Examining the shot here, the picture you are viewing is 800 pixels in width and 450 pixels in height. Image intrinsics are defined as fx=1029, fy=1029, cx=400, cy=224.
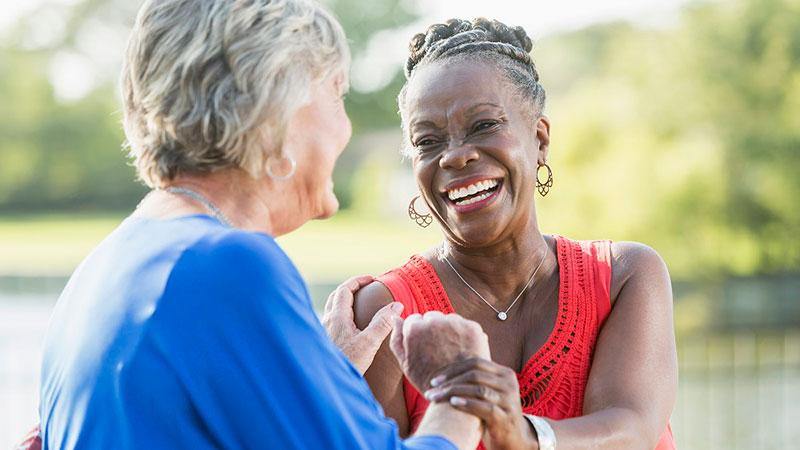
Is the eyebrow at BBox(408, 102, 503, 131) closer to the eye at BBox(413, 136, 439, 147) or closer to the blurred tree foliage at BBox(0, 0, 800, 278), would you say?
the eye at BBox(413, 136, 439, 147)

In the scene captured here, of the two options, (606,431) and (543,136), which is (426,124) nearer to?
(543,136)

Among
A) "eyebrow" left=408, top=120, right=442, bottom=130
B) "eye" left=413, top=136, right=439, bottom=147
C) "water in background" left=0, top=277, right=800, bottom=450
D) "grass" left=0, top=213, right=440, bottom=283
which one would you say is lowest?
"grass" left=0, top=213, right=440, bottom=283

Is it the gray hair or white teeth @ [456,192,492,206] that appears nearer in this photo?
the gray hair

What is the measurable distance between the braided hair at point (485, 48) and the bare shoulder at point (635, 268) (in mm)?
429

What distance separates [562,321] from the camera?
8.29ft

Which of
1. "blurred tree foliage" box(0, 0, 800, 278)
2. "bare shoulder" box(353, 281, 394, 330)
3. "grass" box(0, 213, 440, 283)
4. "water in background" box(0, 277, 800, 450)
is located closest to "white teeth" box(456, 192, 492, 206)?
"bare shoulder" box(353, 281, 394, 330)

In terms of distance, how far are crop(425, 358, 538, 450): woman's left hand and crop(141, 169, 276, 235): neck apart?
436 mm

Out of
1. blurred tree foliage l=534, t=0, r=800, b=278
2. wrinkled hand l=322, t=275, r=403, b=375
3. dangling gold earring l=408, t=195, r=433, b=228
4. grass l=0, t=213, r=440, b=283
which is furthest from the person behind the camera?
grass l=0, t=213, r=440, b=283

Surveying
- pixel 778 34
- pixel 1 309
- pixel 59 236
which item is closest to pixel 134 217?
pixel 778 34

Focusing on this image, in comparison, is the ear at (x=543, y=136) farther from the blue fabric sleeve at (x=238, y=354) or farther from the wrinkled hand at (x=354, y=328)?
the blue fabric sleeve at (x=238, y=354)

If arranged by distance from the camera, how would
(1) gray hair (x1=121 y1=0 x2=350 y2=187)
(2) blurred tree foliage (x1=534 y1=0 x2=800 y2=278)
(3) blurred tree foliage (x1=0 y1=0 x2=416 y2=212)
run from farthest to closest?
1. (3) blurred tree foliage (x1=0 y1=0 x2=416 y2=212)
2. (2) blurred tree foliage (x1=534 y1=0 x2=800 y2=278)
3. (1) gray hair (x1=121 y1=0 x2=350 y2=187)

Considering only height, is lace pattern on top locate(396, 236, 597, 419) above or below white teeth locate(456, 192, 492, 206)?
below

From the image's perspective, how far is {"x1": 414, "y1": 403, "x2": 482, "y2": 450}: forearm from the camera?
6.04 feet

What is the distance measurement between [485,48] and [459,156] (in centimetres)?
30
